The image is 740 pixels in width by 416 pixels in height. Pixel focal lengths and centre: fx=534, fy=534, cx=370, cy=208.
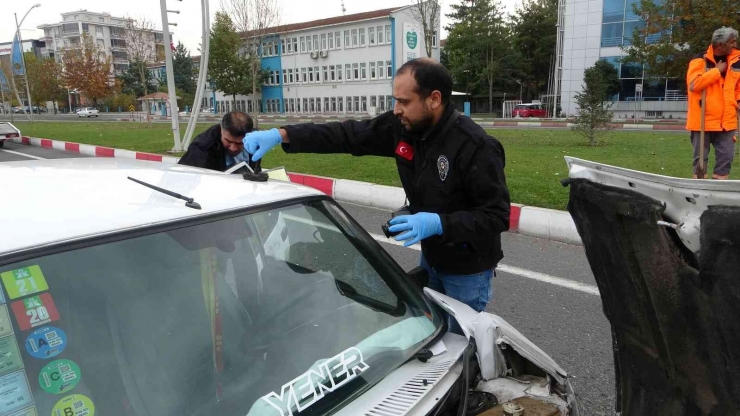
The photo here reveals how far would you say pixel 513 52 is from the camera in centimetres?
5159

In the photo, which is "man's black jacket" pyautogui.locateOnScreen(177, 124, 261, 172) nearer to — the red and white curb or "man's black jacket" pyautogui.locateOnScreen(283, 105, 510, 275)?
"man's black jacket" pyautogui.locateOnScreen(283, 105, 510, 275)

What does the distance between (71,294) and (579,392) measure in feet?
8.33

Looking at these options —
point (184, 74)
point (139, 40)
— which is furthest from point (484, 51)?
point (184, 74)

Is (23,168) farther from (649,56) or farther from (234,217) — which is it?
(649,56)

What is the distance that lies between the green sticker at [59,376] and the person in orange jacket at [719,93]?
23.3 feet

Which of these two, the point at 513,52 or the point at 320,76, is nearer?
the point at 513,52

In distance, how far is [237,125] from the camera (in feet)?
11.6

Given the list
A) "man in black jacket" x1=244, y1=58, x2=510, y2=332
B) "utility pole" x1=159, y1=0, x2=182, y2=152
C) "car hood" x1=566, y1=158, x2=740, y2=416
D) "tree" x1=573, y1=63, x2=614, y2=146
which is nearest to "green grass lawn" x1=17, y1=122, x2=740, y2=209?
"tree" x1=573, y1=63, x2=614, y2=146

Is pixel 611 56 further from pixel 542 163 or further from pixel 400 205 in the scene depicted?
pixel 400 205

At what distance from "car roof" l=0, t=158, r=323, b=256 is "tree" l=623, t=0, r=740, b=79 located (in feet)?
66.9

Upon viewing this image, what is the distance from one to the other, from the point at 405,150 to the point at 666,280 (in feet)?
4.43

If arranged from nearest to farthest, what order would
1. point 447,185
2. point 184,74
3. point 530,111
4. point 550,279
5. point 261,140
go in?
point 447,185 < point 261,140 < point 550,279 < point 530,111 < point 184,74

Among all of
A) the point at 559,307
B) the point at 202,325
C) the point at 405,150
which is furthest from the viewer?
the point at 559,307

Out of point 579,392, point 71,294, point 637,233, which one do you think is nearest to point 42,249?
point 71,294
